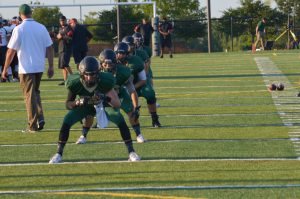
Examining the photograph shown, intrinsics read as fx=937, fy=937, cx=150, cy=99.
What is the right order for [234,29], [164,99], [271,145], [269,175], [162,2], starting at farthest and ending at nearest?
[162,2] < [234,29] < [164,99] < [271,145] < [269,175]

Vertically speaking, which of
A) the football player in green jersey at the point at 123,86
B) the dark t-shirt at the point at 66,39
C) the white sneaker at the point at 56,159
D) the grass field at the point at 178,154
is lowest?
the grass field at the point at 178,154

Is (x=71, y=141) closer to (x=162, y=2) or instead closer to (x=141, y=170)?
(x=141, y=170)

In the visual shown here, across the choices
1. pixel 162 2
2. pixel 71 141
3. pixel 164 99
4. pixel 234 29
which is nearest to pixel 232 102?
pixel 164 99

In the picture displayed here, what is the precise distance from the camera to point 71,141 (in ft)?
38.7

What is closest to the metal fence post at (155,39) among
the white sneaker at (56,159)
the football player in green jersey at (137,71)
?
the football player in green jersey at (137,71)

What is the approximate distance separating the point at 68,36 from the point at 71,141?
10.2m

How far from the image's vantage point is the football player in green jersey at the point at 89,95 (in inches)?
374

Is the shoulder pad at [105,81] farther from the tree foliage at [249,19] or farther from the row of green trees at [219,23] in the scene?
the tree foliage at [249,19]

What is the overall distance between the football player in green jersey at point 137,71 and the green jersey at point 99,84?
190cm

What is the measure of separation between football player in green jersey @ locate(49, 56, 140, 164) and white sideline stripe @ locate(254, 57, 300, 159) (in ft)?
7.06

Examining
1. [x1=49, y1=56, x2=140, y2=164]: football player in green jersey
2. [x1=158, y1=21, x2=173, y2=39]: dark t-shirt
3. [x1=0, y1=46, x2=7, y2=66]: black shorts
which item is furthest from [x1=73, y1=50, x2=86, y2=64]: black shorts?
[x1=158, y1=21, x2=173, y2=39]: dark t-shirt

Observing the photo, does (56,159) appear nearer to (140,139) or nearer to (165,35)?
(140,139)

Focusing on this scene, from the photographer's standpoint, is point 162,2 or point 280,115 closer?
point 280,115

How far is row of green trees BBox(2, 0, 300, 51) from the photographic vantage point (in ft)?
160
